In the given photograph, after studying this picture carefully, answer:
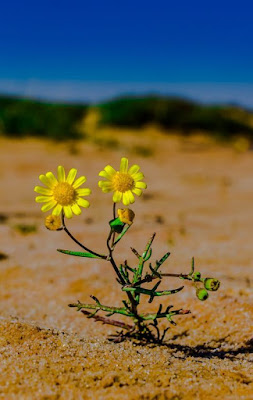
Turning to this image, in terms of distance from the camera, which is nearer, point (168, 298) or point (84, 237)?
point (168, 298)

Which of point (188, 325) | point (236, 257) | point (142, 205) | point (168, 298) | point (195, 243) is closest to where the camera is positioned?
point (188, 325)

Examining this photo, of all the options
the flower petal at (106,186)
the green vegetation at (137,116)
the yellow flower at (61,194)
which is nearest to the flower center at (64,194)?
the yellow flower at (61,194)

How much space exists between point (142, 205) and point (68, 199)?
415cm

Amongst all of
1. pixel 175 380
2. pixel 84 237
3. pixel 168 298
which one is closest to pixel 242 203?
pixel 84 237

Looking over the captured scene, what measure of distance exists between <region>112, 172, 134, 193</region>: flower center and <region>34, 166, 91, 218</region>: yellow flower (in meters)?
0.09

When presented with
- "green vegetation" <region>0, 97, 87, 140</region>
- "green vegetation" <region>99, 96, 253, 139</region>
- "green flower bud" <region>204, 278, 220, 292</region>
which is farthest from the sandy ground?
"green vegetation" <region>99, 96, 253, 139</region>

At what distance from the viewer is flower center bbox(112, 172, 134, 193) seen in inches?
57.4

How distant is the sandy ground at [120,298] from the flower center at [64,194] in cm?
54

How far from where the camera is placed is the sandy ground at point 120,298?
1.35m

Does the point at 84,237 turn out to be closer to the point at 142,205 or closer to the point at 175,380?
the point at 142,205

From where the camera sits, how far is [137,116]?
47.4ft

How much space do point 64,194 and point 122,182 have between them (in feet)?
0.65

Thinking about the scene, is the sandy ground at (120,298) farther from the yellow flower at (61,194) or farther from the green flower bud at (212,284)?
the yellow flower at (61,194)

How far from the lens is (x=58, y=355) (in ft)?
4.95
